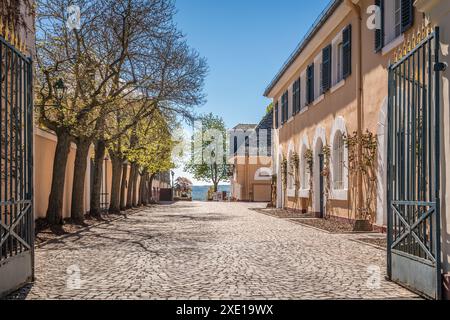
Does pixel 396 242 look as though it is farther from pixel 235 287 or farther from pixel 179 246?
pixel 179 246

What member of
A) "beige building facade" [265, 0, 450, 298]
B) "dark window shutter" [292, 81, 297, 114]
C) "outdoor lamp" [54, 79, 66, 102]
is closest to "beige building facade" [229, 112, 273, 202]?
"dark window shutter" [292, 81, 297, 114]

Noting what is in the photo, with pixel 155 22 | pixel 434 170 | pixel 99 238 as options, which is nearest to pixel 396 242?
pixel 434 170

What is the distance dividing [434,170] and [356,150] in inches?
364

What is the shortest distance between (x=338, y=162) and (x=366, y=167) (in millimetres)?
3198

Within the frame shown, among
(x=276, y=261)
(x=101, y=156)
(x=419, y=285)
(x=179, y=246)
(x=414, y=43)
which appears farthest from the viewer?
(x=101, y=156)

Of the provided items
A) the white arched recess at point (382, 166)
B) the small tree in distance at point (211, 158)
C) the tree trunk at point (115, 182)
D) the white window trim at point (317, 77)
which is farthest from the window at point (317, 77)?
the small tree in distance at point (211, 158)

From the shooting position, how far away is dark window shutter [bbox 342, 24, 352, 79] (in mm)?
15805

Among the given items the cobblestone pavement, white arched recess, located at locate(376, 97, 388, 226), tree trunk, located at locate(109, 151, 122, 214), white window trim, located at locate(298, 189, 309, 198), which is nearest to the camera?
the cobblestone pavement

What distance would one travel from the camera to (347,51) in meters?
16.0

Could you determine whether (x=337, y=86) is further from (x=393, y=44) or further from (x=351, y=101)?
(x=393, y=44)

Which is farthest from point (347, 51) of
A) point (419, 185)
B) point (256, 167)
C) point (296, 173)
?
point (256, 167)

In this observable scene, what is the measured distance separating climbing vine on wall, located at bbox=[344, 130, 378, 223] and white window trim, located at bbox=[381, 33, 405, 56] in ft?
6.99

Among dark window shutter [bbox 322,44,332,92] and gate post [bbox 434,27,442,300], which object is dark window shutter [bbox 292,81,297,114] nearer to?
dark window shutter [bbox 322,44,332,92]
